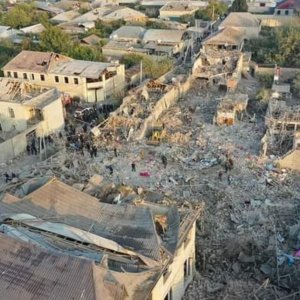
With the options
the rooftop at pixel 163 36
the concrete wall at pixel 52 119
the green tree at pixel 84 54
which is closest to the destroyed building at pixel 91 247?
the concrete wall at pixel 52 119

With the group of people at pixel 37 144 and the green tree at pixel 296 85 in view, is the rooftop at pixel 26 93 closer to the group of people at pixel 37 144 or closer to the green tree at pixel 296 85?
the group of people at pixel 37 144

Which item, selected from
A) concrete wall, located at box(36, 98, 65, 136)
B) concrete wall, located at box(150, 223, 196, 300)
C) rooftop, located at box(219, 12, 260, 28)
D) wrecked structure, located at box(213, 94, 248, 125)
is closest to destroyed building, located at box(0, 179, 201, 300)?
concrete wall, located at box(150, 223, 196, 300)

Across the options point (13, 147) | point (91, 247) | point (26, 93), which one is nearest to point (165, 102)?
point (26, 93)

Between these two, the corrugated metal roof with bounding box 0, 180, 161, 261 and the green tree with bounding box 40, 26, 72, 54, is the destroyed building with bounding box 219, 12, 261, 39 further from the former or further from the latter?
the corrugated metal roof with bounding box 0, 180, 161, 261

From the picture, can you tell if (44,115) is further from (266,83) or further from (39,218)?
(266,83)

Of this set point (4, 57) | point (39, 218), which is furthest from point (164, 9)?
point (39, 218)

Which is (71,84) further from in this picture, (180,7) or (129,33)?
(180,7)

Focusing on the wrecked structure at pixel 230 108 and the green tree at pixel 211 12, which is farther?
the green tree at pixel 211 12
